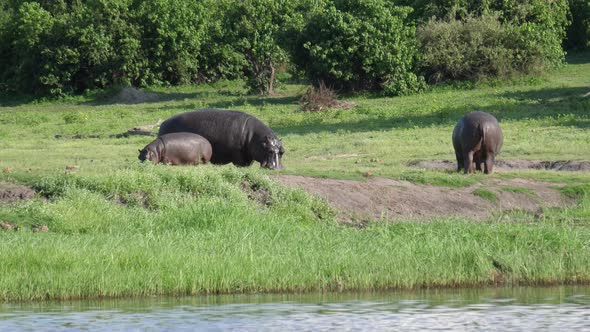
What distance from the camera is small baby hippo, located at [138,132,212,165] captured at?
1917 centimetres

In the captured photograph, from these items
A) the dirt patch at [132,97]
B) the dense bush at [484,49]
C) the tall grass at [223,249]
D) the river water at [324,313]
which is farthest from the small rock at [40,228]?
the dirt patch at [132,97]

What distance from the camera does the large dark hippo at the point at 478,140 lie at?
20.4 meters

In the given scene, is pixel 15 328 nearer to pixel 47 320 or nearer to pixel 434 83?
pixel 47 320

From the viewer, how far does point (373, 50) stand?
37.5m

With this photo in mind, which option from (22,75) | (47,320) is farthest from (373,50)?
(47,320)

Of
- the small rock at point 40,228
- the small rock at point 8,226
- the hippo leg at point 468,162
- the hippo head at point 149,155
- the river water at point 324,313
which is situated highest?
the hippo head at point 149,155

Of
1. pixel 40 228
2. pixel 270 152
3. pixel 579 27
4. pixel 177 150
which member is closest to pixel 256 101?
pixel 579 27

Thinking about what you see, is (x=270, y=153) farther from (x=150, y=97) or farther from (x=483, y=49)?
(x=150, y=97)

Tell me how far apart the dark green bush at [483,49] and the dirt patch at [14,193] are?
24.9 meters

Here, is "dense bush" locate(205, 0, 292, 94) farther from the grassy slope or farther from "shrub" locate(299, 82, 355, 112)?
the grassy slope

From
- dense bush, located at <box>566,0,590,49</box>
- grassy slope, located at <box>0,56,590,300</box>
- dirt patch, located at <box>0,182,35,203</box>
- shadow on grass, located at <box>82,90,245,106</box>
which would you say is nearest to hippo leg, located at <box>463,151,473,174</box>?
grassy slope, located at <box>0,56,590,300</box>

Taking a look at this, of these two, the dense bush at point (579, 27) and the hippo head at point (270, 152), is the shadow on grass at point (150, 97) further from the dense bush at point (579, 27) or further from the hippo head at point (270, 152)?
the hippo head at point (270, 152)

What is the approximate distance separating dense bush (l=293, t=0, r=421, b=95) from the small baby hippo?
18.0 meters

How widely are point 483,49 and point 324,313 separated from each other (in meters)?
29.4
